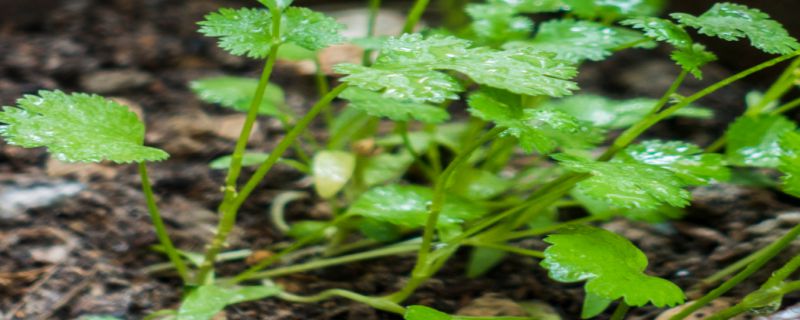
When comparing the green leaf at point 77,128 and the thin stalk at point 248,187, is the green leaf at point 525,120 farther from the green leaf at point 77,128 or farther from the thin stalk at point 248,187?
the green leaf at point 77,128

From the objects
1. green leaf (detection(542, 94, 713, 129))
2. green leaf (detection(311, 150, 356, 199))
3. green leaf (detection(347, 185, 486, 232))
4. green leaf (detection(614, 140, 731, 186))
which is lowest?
green leaf (detection(311, 150, 356, 199))

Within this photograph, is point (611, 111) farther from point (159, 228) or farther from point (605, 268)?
point (159, 228)

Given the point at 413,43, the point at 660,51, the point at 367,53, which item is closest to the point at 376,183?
the point at 367,53

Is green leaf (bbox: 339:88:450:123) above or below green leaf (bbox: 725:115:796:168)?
above

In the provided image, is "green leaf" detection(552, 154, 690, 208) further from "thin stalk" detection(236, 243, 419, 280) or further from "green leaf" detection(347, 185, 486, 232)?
"thin stalk" detection(236, 243, 419, 280)

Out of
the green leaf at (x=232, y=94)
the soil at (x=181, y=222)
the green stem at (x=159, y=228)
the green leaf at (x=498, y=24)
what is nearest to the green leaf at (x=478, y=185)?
the soil at (x=181, y=222)

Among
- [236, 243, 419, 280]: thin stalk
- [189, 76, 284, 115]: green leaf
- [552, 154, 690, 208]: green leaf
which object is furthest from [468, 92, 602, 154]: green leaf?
[189, 76, 284, 115]: green leaf
